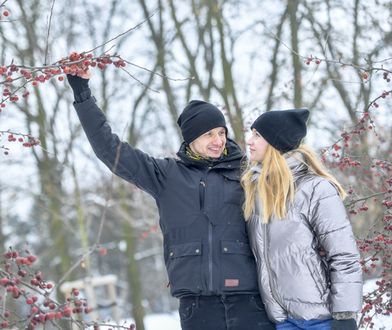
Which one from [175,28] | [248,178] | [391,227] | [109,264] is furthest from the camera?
[109,264]

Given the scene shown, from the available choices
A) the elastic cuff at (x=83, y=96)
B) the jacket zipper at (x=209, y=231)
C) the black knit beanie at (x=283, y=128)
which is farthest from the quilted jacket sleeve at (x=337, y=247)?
the elastic cuff at (x=83, y=96)

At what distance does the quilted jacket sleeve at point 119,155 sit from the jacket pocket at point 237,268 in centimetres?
51

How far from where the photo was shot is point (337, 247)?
3.26m

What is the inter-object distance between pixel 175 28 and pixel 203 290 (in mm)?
9665

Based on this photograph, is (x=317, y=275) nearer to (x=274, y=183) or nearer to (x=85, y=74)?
(x=274, y=183)

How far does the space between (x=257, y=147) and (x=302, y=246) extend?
1.94 ft

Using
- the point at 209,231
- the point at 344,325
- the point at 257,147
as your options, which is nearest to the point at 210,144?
the point at 257,147

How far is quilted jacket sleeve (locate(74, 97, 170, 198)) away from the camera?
3.53 metres

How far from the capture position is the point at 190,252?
3.45 meters

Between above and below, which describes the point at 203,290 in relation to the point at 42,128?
below

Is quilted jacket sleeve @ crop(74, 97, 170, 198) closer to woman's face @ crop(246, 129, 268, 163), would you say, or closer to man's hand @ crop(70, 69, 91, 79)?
man's hand @ crop(70, 69, 91, 79)

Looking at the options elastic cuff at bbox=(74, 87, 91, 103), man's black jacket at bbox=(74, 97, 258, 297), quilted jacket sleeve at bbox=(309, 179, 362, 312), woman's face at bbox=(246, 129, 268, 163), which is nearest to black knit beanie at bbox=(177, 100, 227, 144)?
man's black jacket at bbox=(74, 97, 258, 297)

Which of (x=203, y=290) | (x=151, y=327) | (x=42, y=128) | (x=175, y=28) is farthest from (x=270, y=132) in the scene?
(x=151, y=327)

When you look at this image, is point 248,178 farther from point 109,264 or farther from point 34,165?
point 109,264
